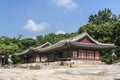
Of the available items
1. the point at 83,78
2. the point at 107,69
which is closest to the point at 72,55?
the point at 107,69

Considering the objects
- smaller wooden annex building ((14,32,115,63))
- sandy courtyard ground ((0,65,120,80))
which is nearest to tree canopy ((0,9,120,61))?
smaller wooden annex building ((14,32,115,63))

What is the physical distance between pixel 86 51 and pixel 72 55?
3.22 metres

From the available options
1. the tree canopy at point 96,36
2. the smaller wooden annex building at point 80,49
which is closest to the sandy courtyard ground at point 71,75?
the smaller wooden annex building at point 80,49

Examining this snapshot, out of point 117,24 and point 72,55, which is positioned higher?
point 117,24

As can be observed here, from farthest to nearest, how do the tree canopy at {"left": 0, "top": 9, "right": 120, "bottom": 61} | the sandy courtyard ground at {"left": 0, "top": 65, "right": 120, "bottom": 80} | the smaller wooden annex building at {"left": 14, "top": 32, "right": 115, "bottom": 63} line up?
the tree canopy at {"left": 0, "top": 9, "right": 120, "bottom": 61}, the smaller wooden annex building at {"left": 14, "top": 32, "right": 115, "bottom": 63}, the sandy courtyard ground at {"left": 0, "top": 65, "right": 120, "bottom": 80}

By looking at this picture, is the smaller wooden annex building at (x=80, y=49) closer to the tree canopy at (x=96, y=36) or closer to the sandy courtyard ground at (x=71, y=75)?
the tree canopy at (x=96, y=36)

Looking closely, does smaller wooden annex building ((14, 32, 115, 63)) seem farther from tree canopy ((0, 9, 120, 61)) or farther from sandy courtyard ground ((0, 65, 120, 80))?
sandy courtyard ground ((0, 65, 120, 80))

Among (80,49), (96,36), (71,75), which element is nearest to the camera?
(71,75)

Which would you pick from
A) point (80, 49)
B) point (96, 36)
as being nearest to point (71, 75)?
point (80, 49)

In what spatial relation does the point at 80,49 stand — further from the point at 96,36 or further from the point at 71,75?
the point at 71,75

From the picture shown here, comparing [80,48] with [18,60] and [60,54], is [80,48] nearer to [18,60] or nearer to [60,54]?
[60,54]

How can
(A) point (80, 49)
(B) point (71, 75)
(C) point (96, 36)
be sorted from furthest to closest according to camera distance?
(C) point (96, 36), (A) point (80, 49), (B) point (71, 75)

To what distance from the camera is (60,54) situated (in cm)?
6125

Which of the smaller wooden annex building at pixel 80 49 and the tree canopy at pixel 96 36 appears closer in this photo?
the smaller wooden annex building at pixel 80 49
